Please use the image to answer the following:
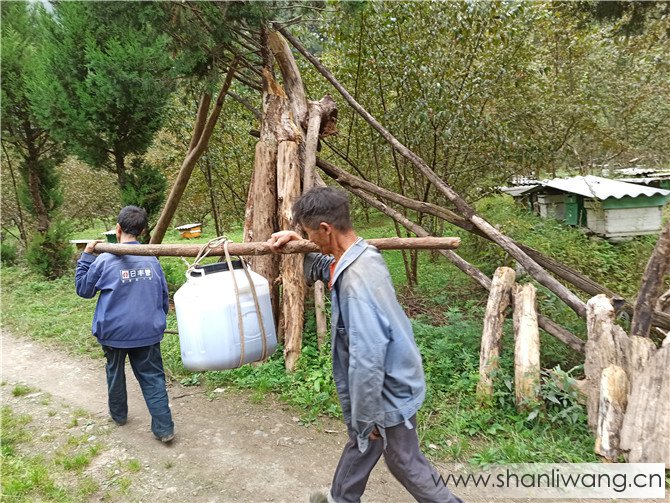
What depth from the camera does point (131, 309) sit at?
3.24 metres

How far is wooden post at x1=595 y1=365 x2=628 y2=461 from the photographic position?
9.86ft

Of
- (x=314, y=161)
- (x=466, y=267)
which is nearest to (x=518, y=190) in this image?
(x=466, y=267)

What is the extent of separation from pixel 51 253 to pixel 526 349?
388 inches

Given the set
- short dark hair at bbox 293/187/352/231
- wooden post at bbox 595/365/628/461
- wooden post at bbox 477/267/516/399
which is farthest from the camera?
wooden post at bbox 477/267/516/399

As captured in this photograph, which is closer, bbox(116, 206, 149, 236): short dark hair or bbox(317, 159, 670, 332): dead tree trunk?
bbox(116, 206, 149, 236): short dark hair

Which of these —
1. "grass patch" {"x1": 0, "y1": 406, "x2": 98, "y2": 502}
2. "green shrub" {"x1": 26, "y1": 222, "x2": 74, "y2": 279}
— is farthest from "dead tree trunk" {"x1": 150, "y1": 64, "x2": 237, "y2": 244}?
"green shrub" {"x1": 26, "y1": 222, "x2": 74, "y2": 279}

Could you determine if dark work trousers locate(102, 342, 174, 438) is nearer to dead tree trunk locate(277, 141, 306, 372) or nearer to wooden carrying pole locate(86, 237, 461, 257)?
wooden carrying pole locate(86, 237, 461, 257)

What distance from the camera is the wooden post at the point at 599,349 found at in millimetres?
3295

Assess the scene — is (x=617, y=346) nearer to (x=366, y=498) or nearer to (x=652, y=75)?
(x=366, y=498)

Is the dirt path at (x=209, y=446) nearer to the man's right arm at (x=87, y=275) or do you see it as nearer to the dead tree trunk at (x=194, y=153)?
the man's right arm at (x=87, y=275)

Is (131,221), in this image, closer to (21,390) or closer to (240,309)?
(240,309)

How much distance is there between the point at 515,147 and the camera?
6449 millimetres

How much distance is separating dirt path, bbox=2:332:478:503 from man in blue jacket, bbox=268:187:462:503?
31.0 inches

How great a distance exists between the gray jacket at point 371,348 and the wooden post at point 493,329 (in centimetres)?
180
